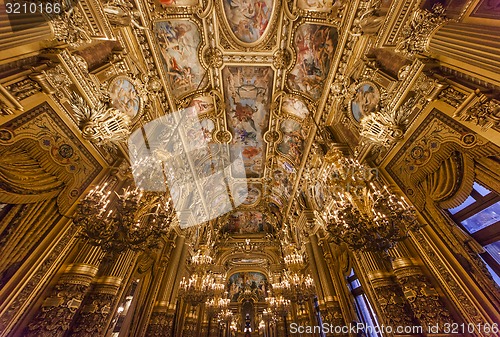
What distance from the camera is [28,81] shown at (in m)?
3.31

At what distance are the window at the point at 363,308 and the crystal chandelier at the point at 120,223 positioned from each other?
687cm

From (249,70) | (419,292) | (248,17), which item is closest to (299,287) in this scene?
(419,292)

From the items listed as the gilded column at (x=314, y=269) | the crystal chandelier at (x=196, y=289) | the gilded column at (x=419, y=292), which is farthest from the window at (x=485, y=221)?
the crystal chandelier at (x=196, y=289)

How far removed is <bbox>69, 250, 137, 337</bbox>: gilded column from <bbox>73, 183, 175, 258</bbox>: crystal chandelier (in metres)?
2.11

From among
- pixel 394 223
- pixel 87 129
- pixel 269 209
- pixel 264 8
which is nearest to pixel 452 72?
pixel 394 223

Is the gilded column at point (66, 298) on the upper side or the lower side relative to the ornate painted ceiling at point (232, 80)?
lower

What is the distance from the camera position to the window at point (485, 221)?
3.55 meters

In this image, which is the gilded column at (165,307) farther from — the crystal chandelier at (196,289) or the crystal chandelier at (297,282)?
the crystal chandelier at (297,282)

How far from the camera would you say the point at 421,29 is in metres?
3.82

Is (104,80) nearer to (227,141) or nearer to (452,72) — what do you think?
(227,141)

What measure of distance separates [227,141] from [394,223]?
27.7ft

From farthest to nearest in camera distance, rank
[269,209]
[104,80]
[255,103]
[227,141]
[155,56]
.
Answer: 1. [269,209]
2. [227,141]
3. [255,103]
4. [155,56]
5. [104,80]

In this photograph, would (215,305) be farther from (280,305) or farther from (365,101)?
(365,101)

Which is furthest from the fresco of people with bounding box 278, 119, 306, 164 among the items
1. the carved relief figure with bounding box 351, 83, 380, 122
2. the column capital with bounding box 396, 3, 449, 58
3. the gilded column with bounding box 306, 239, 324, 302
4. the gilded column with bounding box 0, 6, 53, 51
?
the gilded column with bounding box 0, 6, 53, 51
